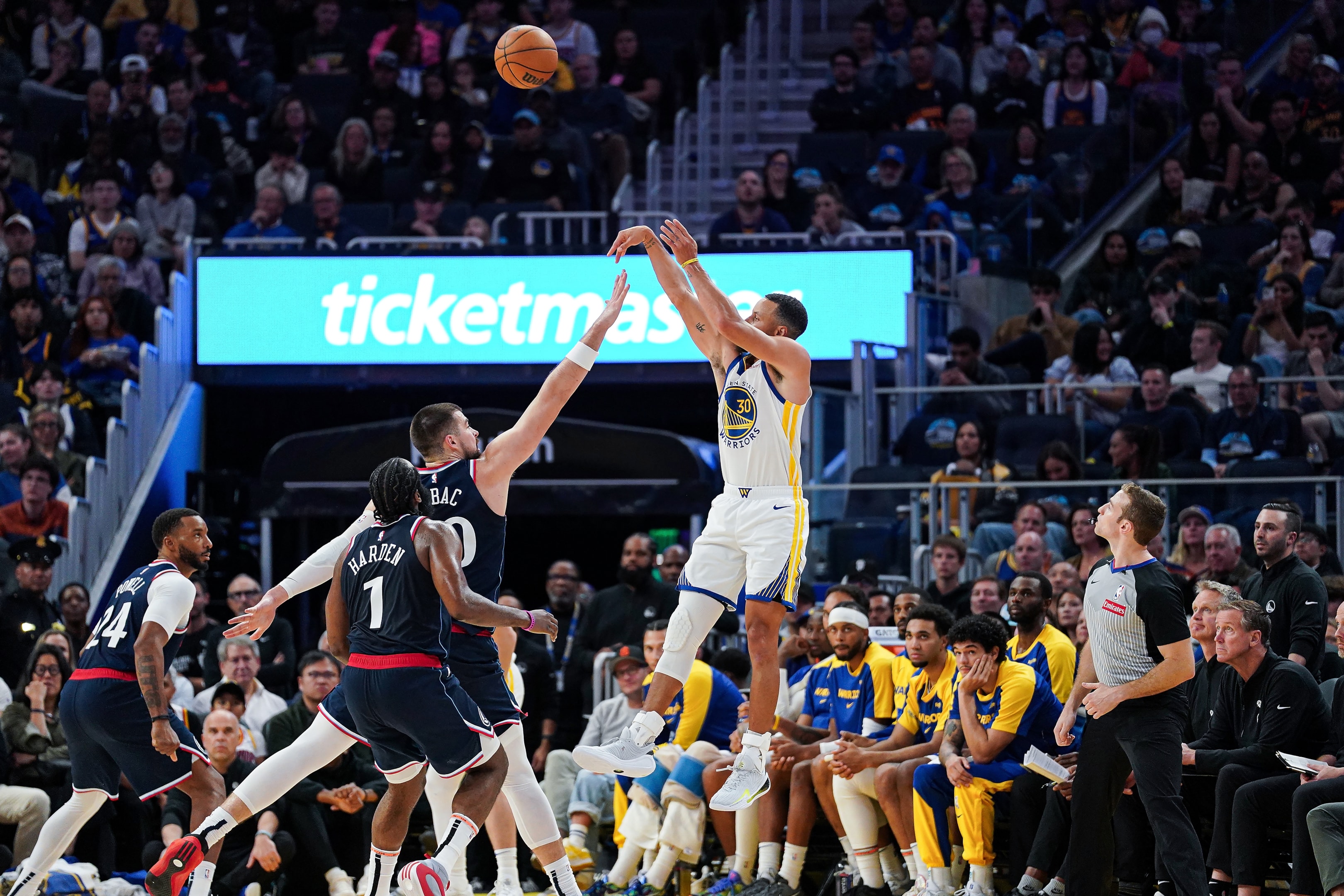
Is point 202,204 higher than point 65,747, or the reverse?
point 202,204

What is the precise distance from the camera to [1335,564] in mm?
11594

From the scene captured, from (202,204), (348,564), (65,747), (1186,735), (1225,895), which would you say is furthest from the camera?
(202,204)

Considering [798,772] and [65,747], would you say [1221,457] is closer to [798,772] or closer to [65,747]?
[798,772]

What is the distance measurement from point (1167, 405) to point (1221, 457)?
2.21ft

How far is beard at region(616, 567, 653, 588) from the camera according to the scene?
45.7 feet

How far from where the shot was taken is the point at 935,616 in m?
11.2

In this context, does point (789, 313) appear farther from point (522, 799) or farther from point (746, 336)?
point (522, 799)

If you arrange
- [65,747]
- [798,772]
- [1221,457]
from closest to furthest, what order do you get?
[798,772] < [65,747] < [1221,457]

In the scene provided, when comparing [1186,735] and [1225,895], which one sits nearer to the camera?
[1225,895]

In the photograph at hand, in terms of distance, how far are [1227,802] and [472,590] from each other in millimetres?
4299

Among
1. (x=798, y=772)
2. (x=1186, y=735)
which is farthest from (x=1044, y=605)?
(x=798, y=772)

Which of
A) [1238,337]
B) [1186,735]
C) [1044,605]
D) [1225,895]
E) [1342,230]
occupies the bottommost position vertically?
[1225,895]

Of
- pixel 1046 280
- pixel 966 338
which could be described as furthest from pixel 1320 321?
pixel 966 338

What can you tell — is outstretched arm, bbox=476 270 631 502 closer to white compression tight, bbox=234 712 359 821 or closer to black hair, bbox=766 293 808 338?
black hair, bbox=766 293 808 338
